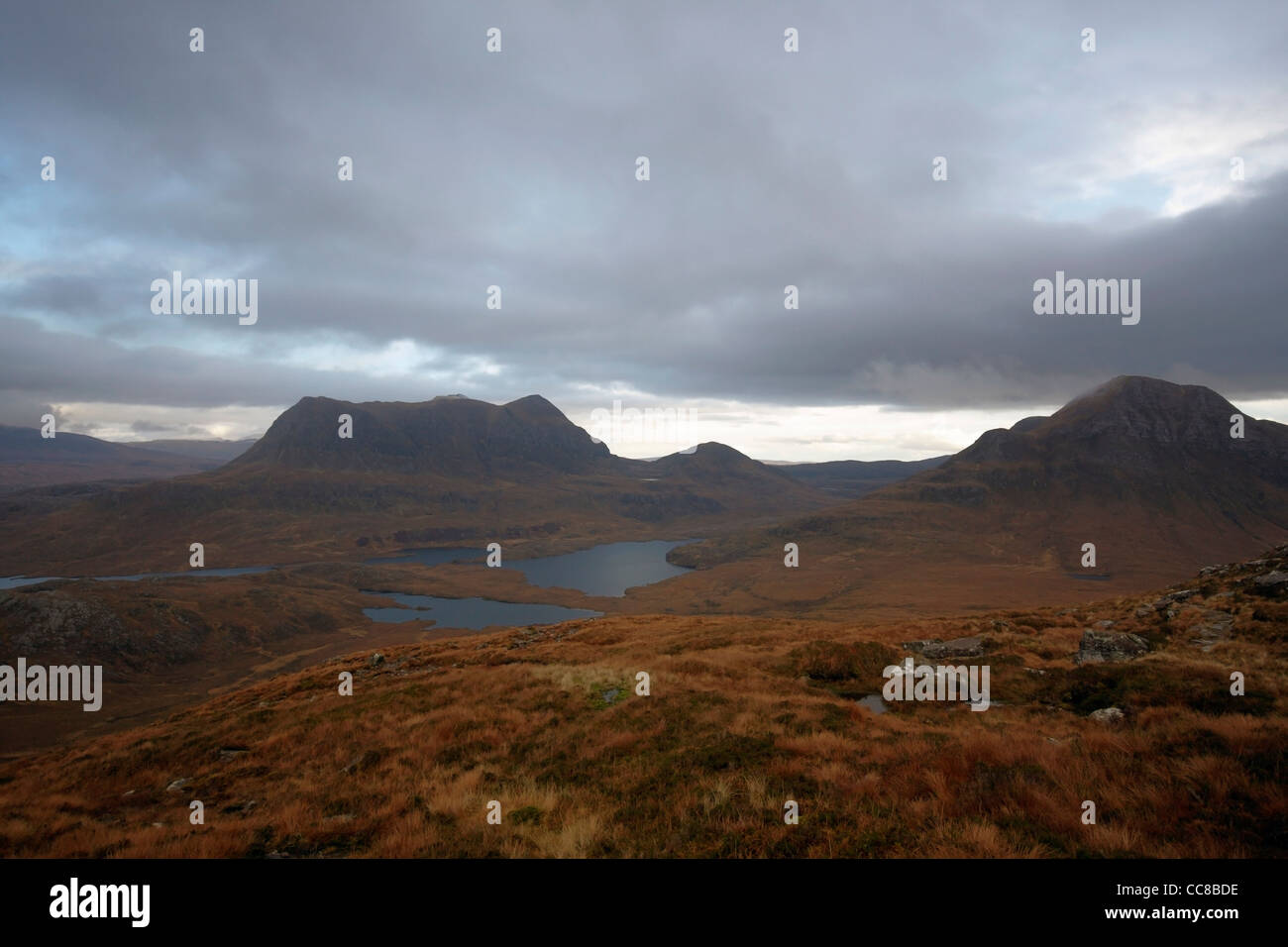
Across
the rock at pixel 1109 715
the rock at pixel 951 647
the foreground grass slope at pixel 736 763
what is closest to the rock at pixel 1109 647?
Result: the foreground grass slope at pixel 736 763

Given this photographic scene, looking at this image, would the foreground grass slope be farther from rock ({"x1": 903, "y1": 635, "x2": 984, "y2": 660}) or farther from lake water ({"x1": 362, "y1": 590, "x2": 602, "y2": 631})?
lake water ({"x1": 362, "y1": 590, "x2": 602, "y2": 631})

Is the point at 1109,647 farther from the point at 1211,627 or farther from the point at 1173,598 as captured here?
the point at 1173,598

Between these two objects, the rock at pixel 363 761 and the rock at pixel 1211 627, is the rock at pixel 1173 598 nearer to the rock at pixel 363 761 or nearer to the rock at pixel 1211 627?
the rock at pixel 1211 627

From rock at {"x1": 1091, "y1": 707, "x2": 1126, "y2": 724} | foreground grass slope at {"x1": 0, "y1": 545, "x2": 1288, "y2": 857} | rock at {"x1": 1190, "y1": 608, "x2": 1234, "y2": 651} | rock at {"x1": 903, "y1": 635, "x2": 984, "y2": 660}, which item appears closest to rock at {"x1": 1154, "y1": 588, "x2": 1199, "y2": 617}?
foreground grass slope at {"x1": 0, "y1": 545, "x2": 1288, "y2": 857}

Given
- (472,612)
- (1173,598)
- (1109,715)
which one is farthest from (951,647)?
(472,612)
